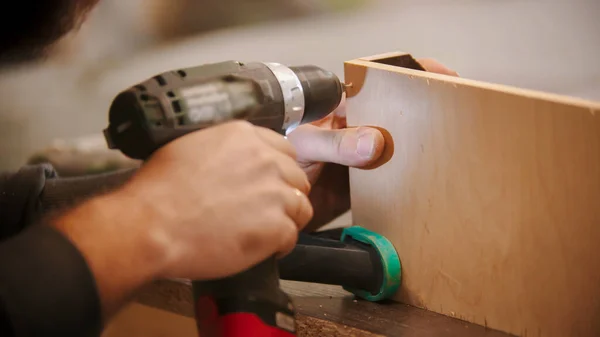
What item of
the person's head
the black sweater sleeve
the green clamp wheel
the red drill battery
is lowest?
the green clamp wheel

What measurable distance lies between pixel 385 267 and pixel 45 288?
42cm

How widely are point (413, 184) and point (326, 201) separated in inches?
14.1

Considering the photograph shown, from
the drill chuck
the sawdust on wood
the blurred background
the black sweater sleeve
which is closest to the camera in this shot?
the black sweater sleeve

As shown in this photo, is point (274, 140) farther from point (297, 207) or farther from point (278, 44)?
point (278, 44)

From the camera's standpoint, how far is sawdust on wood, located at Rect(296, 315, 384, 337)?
0.65 m

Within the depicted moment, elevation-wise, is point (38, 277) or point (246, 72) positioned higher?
point (246, 72)

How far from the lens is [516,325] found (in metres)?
0.64

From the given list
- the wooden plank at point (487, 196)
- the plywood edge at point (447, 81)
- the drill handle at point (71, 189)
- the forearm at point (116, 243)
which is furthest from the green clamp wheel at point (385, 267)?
the drill handle at point (71, 189)

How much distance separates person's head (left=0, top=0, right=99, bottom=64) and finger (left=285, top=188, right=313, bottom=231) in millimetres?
683

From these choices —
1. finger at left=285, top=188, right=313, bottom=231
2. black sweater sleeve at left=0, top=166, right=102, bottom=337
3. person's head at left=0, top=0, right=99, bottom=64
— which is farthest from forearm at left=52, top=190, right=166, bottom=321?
person's head at left=0, top=0, right=99, bottom=64

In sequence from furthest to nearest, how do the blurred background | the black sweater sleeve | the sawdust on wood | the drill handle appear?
the blurred background < the drill handle < the sawdust on wood < the black sweater sleeve

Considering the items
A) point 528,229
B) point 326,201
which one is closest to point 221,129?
point 528,229

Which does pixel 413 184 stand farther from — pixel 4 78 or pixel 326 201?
pixel 4 78

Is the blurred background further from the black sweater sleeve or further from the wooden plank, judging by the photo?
the black sweater sleeve
